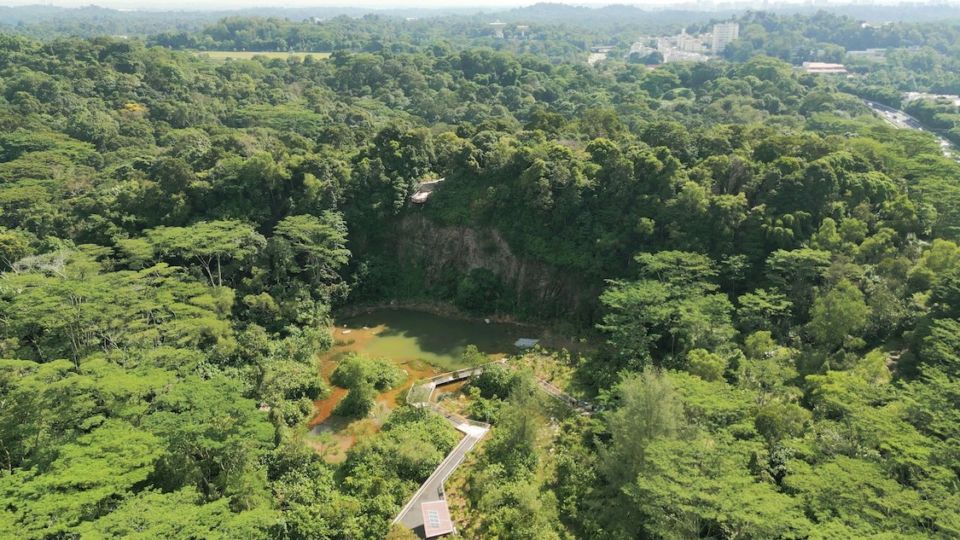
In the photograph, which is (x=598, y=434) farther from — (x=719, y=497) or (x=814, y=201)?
(x=814, y=201)

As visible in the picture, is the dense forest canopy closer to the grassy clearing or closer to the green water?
the green water

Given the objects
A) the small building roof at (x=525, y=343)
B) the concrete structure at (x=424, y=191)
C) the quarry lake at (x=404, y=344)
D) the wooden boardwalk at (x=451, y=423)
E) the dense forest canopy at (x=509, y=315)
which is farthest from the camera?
the concrete structure at (x=424, y=191)

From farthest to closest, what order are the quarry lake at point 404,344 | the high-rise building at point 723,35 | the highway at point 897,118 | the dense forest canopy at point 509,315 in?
the high-rise building at point 723,35 → the highway at point 897,118 → the quarry lake at point 404,344 → the dense forest canopy at point 509,315

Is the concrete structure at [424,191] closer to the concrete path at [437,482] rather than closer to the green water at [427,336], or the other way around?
the green water at [427,336]

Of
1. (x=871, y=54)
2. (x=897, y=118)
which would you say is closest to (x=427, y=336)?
(x=897, y=118)

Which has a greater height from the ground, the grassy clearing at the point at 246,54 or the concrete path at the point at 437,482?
the grassy clearing at the point at 246,54

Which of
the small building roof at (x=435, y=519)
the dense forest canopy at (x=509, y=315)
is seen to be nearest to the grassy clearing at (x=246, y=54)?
the dense forest canopy at (x=509, y=315)
